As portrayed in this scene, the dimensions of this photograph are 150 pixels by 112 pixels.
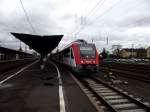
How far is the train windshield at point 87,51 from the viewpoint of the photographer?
1784 cm

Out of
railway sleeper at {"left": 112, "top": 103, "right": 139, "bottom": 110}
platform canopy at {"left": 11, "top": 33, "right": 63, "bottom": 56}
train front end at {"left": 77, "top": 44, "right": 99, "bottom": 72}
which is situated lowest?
railway sleeper at {"left": 112, "top": 103, "right": 139, "bottom": 110}

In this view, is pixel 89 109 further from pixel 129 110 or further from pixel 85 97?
pixel 85 97

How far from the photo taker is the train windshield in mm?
17844

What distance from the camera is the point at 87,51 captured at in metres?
18.2

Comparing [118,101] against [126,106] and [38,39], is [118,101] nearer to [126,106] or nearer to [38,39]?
[126,106]

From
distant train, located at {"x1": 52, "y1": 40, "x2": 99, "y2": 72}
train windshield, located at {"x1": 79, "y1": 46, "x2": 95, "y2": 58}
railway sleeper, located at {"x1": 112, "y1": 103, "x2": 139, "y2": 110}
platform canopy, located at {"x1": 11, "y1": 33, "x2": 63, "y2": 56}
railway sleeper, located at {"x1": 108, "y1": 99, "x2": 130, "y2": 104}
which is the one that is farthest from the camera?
platform canopy, located at {"x1": 11, "y1": 33, "x2": 63, "y2": 56}

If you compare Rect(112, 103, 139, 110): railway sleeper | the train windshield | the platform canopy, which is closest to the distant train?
the train windshield

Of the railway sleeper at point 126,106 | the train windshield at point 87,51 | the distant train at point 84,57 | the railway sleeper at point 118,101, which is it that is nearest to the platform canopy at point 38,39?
the distant train at point 84,57

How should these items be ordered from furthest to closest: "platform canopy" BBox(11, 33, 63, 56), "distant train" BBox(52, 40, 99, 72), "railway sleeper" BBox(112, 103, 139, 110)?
"platform canopy" BBox(11, 33, 63, 56)
"distant train" BBox(52, 40, 99, 72)
"railway sleeper" BBox(112, 103, 139, 110)

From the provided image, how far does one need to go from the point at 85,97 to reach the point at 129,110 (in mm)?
2354

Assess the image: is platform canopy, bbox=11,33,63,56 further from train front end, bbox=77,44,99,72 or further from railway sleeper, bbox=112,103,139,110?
railway sleeper, bbox=112,103,139,110

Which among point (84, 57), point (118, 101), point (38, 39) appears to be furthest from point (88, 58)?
point (38, 39)

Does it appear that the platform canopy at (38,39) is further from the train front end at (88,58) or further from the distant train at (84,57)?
the train front end at (88,58)

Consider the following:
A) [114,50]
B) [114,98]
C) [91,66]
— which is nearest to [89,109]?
[114,98]
